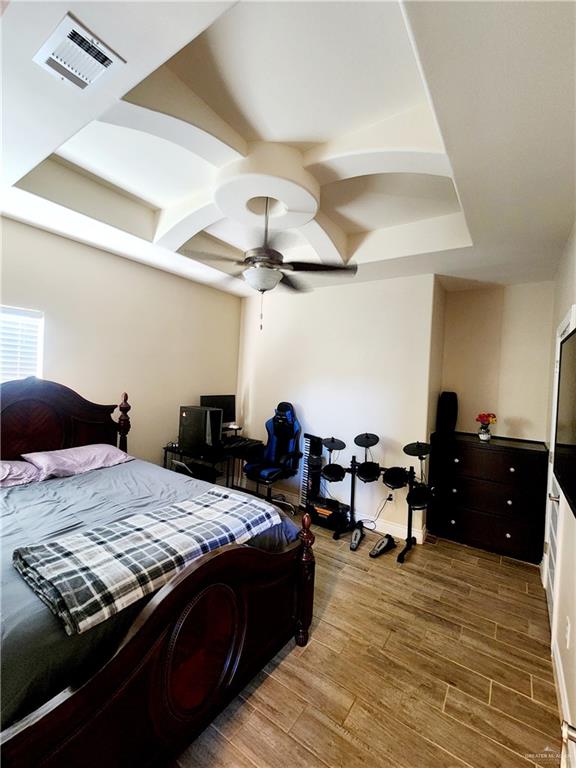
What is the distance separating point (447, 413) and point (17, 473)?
3907 mm

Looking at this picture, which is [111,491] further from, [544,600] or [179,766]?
[544,600]

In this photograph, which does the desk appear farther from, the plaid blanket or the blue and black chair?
the plaid blanket

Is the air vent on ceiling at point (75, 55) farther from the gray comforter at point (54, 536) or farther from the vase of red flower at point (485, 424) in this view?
the vase of red flower at point (485, 424)

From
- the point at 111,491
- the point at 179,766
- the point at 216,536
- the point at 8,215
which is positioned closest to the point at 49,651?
the point at 216,536

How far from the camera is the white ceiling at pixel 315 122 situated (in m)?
1.10

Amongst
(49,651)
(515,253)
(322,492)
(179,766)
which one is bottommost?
(179,766)

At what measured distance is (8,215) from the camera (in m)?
2.56

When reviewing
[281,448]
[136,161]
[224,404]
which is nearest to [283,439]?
[281,448]

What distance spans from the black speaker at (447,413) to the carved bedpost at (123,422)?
10.8 feet

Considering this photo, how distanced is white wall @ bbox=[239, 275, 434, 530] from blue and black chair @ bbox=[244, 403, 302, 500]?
26 cm

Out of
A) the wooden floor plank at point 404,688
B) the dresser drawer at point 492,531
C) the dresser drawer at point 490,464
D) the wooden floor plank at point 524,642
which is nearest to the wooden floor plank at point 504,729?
the wooden floor plank at point 404,688

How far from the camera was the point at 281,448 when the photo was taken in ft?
12.6

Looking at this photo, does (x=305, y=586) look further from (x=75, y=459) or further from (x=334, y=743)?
(x=75, y=459)

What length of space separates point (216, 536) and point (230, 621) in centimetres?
36
